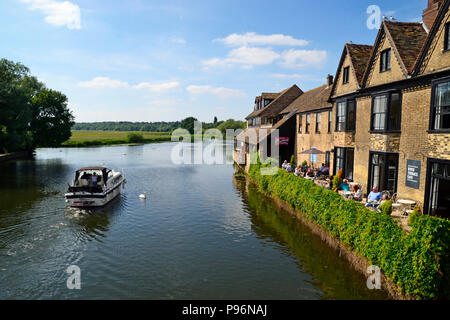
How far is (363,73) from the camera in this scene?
22297mm

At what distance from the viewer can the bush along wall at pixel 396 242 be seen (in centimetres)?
916

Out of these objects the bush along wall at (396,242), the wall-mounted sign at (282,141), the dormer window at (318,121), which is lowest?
the bush along wall at (396,242)

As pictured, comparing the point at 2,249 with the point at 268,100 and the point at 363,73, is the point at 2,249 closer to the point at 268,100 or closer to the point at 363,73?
the point at 363,73

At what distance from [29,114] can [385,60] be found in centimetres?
6233

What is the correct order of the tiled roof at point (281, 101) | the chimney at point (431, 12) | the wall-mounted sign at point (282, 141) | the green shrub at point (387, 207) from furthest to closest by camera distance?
the tiled roof at point (281, 101)
the wall-mounted sign at point (282, 141)
the chimney at point (431, 12)
the green shrub at point (387, 207)

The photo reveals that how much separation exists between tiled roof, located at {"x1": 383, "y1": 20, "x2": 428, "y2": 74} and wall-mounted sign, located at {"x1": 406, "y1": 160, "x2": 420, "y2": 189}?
500 centimetres

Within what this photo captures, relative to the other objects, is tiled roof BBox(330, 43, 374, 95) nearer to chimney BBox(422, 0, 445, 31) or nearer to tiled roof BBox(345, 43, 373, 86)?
tiled roof BBox(345, 43, 373, 86)

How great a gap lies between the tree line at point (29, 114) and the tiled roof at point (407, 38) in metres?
57.8

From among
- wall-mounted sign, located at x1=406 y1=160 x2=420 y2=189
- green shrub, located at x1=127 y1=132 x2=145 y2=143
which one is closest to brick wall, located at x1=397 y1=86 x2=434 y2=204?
wall-mounted sign, located at x1=406 y1=160 x2=420 y2=189

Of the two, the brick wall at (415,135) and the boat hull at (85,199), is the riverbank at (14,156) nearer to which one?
the boat hull at (85,199)

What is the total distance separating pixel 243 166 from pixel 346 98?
964 inches

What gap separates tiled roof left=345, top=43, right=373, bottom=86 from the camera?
72.8 feet

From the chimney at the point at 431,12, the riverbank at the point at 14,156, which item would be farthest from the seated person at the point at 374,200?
the riverbank at the point at 14,156
